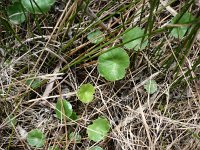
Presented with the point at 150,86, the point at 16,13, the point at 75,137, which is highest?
the point at 16,13

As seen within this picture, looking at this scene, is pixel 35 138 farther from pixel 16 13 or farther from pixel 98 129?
→ pixel 16 13

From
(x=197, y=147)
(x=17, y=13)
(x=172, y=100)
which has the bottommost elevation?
(x=197, y=147)

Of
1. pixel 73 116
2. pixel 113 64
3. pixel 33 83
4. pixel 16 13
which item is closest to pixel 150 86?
pixel 113 64

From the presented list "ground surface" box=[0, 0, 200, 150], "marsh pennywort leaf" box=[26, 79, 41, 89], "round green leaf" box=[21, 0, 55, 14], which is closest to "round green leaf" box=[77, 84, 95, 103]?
"ground surface" box=[0, 0, 200, 150]

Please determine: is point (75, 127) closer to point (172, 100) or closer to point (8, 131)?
point (8, 131)

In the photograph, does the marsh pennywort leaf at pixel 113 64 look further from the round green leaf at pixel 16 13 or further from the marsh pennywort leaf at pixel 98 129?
the round green leaf at pixel 16 13

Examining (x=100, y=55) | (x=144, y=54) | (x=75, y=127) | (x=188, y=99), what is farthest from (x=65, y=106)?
(x=188, y=99)
